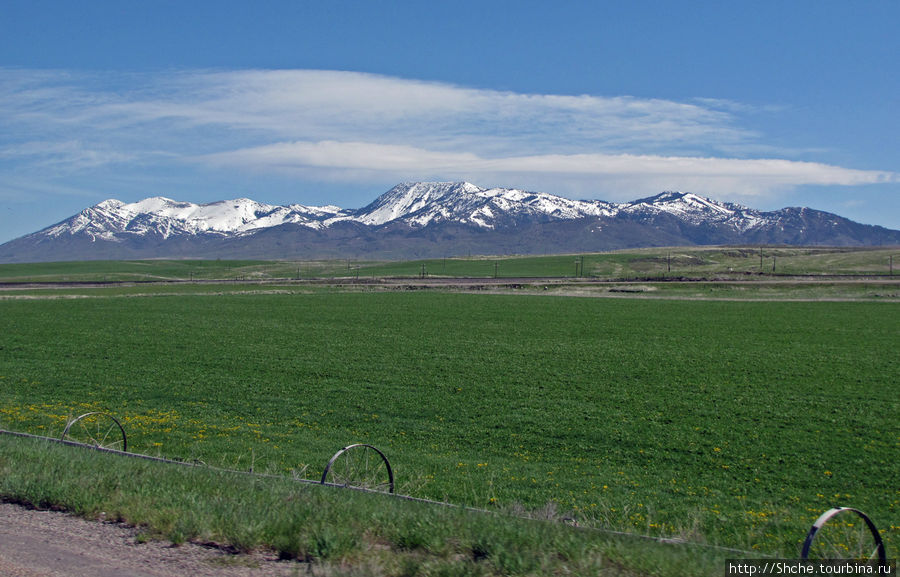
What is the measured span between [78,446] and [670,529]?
11.6 metres

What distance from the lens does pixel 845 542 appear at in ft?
31.3

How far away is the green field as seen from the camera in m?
13.6

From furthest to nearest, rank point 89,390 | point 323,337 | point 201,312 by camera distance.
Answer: point 201,312, point 323,337, point 89,390

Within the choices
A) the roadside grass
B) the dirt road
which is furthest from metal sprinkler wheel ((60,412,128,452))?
the dirt road

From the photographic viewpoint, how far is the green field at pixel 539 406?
13648 millimetres

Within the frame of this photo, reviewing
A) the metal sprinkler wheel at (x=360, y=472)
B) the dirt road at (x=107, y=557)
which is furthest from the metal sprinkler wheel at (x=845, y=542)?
the metal sprinkler wheel at (x=360, y=472)

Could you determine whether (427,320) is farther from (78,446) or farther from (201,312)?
(78,446)

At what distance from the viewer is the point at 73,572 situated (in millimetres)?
6883

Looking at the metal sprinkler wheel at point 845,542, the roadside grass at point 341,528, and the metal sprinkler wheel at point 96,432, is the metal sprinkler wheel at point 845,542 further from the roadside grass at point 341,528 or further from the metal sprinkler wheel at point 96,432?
the metal sprinkler wheel at point 96,432

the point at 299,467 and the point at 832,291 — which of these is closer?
Answer: the point at 299,467

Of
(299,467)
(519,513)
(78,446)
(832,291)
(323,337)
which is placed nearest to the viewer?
(519,513)

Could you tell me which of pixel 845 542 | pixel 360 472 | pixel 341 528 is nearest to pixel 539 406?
pixel 360 472

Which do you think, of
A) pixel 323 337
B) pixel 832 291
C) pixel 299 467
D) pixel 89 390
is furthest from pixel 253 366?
pixel 832 291

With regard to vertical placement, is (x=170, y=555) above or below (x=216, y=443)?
above
